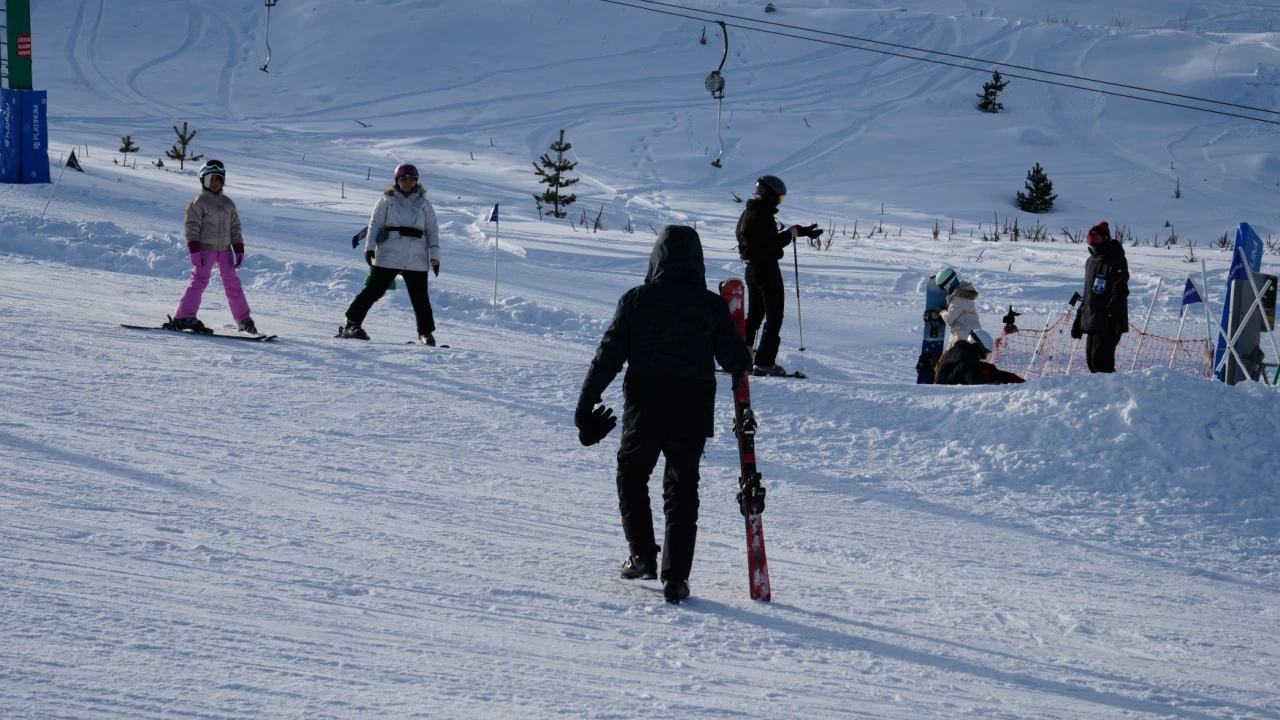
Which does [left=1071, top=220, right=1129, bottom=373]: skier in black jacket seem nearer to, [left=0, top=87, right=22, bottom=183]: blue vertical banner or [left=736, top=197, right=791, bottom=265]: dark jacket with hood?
[left=736, top=197, right=791, bottom=265]: dark jacket with hood

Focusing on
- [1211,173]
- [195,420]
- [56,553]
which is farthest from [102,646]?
[1211,173]

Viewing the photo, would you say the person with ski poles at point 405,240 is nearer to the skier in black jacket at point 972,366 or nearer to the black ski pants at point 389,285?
the black ski pants at point 389,285

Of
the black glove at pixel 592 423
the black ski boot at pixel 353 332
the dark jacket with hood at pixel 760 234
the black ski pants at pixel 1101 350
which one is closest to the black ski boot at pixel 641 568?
the black glove at pixel 592 423

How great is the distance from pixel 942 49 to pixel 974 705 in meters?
40.4

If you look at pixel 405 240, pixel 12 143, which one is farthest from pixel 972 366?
pixel 12 143

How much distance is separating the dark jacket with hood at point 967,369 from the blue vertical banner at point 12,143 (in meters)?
14.0

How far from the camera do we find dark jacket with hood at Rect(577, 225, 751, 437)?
485 cm

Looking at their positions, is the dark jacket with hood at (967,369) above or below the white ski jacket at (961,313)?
below

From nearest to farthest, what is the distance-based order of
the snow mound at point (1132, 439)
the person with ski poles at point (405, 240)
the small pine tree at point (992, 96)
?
the snow mound at point (1132, 439), the person with ski poles at point (405, 240), the small pine tree at point (992, 96)

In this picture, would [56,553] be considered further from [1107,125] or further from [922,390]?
[1107,125]

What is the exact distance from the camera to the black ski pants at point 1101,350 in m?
10.4

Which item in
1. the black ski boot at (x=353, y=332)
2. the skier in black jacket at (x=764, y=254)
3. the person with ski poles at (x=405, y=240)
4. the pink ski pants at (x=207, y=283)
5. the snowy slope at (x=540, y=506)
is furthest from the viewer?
the black ski boot at (x=353, y=332)

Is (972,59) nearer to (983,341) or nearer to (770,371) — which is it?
(983,341)

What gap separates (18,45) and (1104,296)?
616 inches
